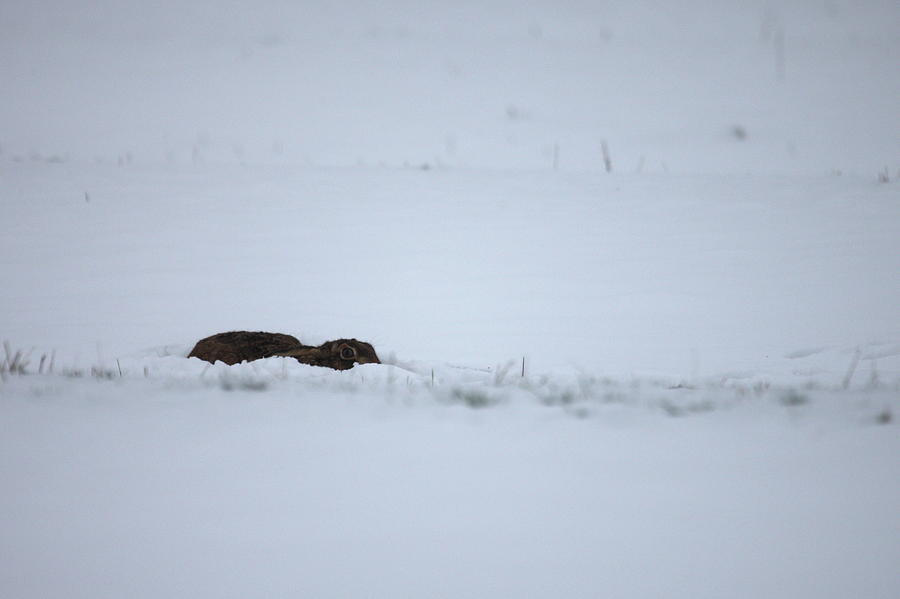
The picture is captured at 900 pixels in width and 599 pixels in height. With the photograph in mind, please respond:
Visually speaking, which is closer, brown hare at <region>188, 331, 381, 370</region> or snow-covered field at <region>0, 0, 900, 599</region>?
snow-covered field at <region>0, 0, 900, 599</region>

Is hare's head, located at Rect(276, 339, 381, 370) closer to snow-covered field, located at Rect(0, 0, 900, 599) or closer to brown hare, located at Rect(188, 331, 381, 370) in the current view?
brown hare, located at Rect(188, 331, 381, 370)

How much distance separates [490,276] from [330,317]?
1647 mm

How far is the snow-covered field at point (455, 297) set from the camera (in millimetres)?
2303

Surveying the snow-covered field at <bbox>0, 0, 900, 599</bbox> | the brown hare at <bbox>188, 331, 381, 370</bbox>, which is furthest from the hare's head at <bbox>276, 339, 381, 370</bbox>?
the snow-covered field at <bbox>0, 0, 900, 599</bbox>

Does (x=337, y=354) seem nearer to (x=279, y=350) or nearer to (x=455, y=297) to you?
(x=279, y=350)

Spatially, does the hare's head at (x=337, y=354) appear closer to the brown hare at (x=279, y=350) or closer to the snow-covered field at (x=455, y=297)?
the brown hare at (x=279, y=350)

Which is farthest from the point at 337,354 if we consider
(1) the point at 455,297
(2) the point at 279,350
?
(1) the point at 455,297

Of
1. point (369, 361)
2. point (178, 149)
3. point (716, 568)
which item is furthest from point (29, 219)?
point (716, 568)

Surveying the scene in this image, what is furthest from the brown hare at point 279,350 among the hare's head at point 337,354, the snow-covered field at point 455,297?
the snow-covered field at point 455,297

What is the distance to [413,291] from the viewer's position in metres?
7.01

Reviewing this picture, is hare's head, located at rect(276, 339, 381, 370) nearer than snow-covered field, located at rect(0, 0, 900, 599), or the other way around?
snow-covered field, located at rect(0, 0, 900, 599)

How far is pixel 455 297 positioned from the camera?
22.5 feet

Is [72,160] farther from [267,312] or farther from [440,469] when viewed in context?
[440,469]

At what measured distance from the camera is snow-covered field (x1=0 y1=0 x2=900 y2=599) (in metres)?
2.30
